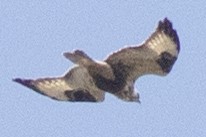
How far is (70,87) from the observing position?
28.1 meters

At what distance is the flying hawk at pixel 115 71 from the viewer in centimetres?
2670

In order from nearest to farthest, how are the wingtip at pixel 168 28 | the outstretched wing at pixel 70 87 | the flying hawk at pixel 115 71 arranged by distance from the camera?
the wingtip at pixel 168 28 < the flying hawk at pixel 115 71 < the outstretched wing at pixel 70 87

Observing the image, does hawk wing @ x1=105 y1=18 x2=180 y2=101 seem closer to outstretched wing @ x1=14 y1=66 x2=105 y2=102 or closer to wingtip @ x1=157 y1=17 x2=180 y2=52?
wingtip @ x1=157 y1=17 x2=180 y2=52

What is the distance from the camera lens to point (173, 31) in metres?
26.5

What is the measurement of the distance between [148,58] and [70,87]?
168 centimetres

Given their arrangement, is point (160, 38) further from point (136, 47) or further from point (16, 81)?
point (16, 81)

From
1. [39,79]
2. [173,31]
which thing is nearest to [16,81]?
[39,79]

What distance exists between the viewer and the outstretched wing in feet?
91.6

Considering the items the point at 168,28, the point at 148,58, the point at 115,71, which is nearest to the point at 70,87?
the point at 115,71

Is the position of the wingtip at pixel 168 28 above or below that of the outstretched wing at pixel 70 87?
above

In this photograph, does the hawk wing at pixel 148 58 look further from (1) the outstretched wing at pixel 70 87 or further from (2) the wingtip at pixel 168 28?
(1) the outstretched wing at pixel 70 87

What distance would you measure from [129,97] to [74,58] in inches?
70.8

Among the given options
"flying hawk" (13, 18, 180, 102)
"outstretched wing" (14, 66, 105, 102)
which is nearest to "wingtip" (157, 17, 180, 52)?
"flying hawk" (13, 18, 180, 102)

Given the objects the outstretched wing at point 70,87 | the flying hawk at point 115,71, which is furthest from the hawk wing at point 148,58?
the outstretched wing at point 70,87
